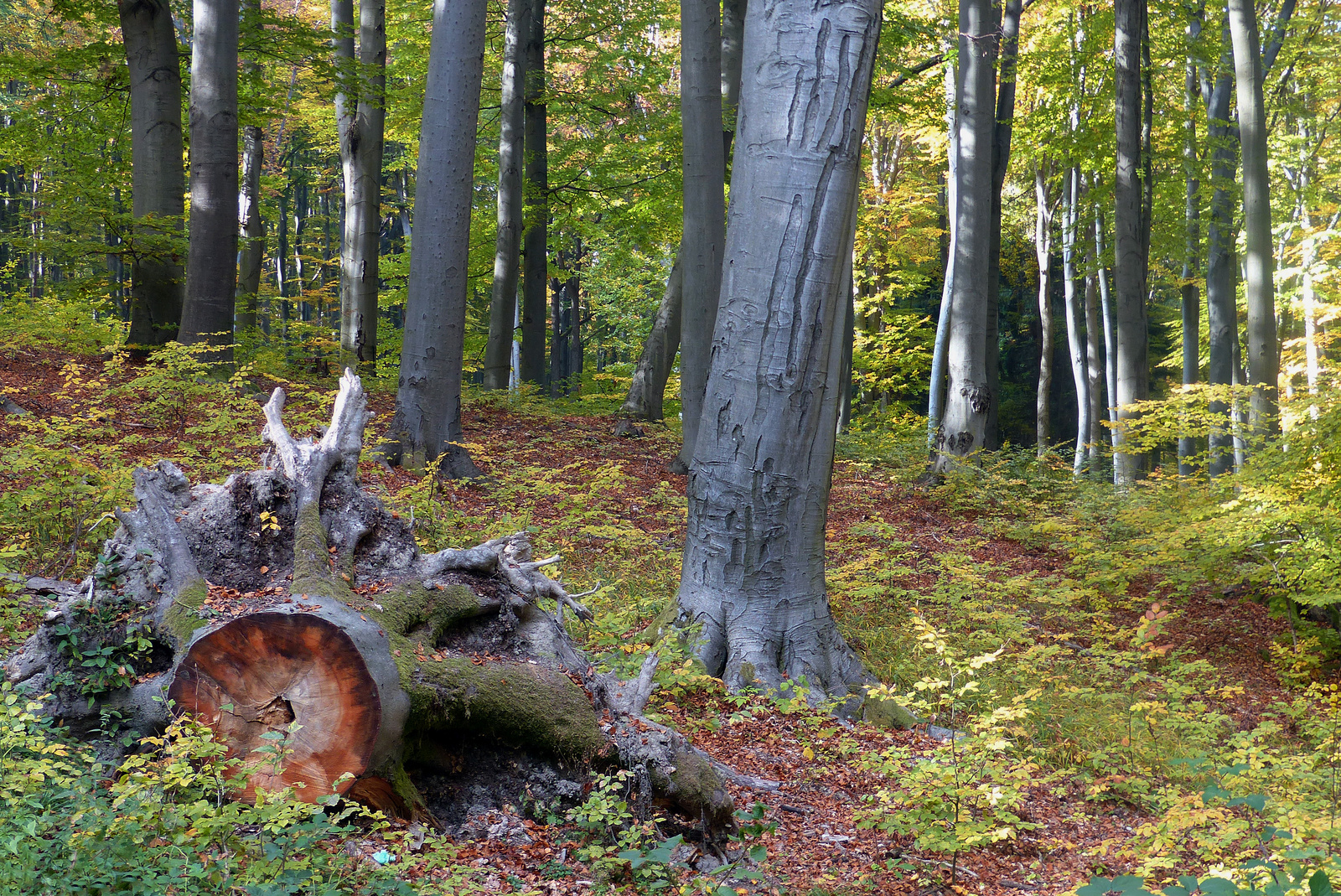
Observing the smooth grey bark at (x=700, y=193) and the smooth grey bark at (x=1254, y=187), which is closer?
the smooth grey bark at (x=700, y=193)

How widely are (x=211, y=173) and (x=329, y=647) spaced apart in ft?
27.1

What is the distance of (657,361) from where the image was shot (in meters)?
14.6

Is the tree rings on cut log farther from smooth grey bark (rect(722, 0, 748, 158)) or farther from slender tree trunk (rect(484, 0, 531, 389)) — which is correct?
slender tree trunk (rect(484, 0, 531, 389))

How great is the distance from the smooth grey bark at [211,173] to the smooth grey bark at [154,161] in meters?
0.72

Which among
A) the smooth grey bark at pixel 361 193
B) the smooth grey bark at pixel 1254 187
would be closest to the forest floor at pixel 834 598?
the smooth grey bark at pixel 361 193

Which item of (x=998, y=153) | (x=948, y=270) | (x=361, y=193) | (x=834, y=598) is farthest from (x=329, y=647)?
(x=948, y=270)

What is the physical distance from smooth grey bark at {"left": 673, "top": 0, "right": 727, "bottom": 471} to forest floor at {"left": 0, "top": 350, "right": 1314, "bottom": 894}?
1746 mm

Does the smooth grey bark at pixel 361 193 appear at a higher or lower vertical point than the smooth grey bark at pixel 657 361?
higher

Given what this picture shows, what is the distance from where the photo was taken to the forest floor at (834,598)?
324 centimetres

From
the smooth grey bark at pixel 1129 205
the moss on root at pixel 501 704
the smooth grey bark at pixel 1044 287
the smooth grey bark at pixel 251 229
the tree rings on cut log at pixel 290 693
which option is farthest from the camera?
the smooth grey bark at pixel 1044 287

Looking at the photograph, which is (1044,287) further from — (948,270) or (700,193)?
(700,193)

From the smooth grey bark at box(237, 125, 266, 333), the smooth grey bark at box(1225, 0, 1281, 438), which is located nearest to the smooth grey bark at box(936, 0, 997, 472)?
the smooth grey bark at box(1225, 0, 1281, 438)

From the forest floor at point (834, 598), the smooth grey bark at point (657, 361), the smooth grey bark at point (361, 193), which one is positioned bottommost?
the forest floor at point (834, 598)

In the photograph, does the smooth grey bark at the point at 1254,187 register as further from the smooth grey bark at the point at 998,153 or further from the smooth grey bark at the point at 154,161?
the smooth grey bark at the point at 154,161
